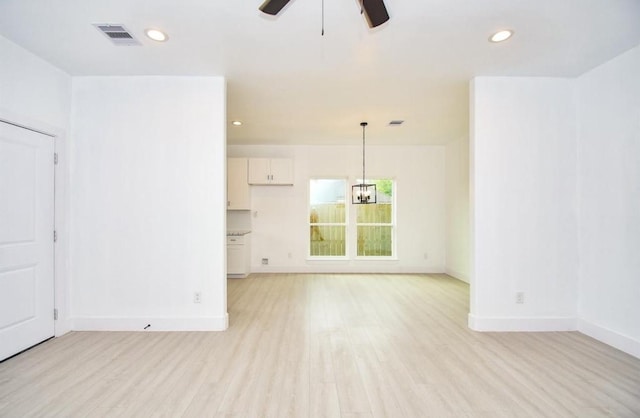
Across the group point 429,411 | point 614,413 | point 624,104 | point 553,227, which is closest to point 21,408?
point 429,411

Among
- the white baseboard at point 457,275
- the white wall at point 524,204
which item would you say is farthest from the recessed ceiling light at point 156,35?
the white baseboard at point 457,275

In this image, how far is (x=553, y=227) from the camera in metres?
3.17

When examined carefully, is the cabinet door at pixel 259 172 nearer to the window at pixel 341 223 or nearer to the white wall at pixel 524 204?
the window at pixel 341 223

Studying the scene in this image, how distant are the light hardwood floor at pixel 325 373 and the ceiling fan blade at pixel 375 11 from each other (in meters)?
2.39

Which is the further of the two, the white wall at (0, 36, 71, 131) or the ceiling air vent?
the white wall at (0, 36, 71, 131)

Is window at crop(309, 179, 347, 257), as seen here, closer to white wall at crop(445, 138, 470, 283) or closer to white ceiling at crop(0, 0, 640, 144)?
white wall at crop(445, 138, 470, 283)

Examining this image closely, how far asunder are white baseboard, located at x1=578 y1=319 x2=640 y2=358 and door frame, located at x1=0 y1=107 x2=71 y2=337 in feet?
17.6

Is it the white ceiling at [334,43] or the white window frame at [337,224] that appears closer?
the white ceiling at [334,43]

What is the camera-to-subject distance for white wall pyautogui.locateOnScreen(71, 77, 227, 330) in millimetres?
3146

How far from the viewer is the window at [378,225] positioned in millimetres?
6512

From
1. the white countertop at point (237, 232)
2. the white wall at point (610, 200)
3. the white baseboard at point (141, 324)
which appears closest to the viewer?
the white wall at point (610, 200)

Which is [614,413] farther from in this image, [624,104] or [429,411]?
[624,104]

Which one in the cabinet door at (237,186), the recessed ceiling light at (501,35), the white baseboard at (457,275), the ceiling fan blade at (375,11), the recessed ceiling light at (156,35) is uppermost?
the recessed ceiling light at (156,35)

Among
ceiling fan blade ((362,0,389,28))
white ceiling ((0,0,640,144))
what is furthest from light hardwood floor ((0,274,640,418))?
white ceiling ((0,0,640,144))
